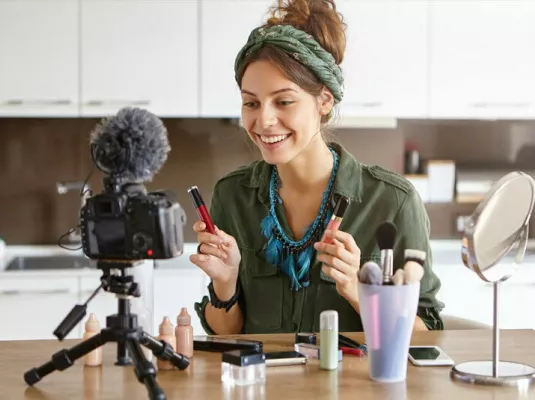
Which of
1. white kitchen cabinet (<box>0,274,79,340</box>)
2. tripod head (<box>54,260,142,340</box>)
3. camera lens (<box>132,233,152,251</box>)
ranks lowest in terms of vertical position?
white kitchen cabinet (<box>0,274,79,340</box>)

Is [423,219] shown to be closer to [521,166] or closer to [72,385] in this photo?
[72,385]

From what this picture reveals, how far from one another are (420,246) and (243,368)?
31.5 inches

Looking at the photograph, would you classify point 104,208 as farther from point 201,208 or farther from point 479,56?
point 479,56

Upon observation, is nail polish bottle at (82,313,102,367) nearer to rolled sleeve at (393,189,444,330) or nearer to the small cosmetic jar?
the small cosmetic jar

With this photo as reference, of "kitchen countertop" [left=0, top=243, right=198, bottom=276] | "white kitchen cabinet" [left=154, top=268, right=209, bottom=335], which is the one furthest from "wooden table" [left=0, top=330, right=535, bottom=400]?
"white kitchen cabinet" [left=154, top=268, right=209, bottom=335]

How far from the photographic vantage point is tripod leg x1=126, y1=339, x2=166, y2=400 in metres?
1.34

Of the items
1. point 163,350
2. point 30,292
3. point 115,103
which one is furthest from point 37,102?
point 163,350

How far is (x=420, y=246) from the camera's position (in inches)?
83.6

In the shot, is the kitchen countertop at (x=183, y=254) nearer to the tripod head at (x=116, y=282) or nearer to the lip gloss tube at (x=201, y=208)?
the lip gloss tube at (x=201, y=208)

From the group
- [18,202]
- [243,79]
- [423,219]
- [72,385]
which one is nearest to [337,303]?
[423,219]

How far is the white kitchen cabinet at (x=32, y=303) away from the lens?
352 centimetres

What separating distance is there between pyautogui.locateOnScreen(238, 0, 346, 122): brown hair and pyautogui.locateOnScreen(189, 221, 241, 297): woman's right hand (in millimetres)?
410

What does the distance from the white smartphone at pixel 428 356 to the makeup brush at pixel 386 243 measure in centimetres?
20

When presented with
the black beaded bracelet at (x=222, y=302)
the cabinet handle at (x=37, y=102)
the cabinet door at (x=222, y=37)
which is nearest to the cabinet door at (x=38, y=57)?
the cabinet handle at (x=37, y=102)
